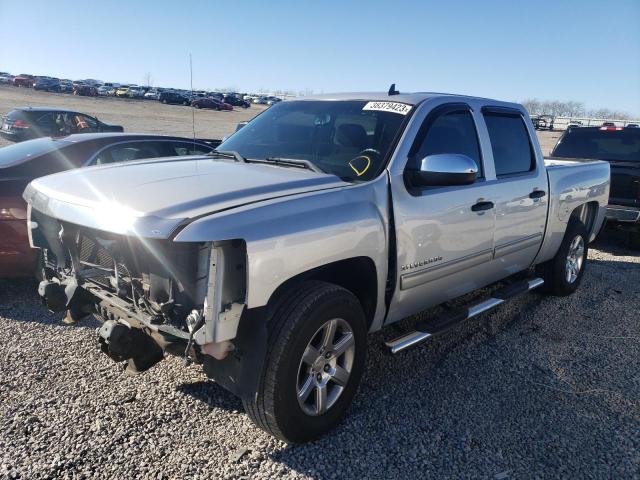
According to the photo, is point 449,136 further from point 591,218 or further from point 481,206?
point 591,218

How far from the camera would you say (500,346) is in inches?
174

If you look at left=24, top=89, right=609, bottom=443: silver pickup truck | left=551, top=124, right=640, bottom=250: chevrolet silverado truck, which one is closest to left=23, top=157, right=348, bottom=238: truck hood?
left=24, top=89, right=609, bottom=443: silver pickup truck

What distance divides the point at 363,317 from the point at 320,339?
1.02 ft

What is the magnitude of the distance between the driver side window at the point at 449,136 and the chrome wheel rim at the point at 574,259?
228 centimetres

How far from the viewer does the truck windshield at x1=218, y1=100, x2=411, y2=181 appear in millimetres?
3434

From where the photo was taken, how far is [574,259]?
19.2ft

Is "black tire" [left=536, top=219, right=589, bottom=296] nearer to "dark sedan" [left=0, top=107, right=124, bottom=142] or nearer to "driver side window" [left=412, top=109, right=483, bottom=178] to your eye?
"driver side window" [left=412, top=109, right=483, bottom=178]

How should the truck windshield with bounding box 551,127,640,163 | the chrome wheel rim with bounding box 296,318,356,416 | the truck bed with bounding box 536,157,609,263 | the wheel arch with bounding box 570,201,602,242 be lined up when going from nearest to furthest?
the chrome wheel rim with bounding box 296,318,356,416, the truck bed with bounding box 536,157,609,263, the wheel arch with bounding box 570,201,602,242, the truck windshield with bounding box 551,127,640,163

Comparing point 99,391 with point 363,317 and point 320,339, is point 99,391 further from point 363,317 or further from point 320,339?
point 363,317

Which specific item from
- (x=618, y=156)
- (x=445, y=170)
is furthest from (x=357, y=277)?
(x=618, y=156)

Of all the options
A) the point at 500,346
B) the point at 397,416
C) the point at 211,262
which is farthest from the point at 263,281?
the point at 500,346

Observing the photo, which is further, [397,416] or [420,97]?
[420,97]

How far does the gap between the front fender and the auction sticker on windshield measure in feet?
2.26

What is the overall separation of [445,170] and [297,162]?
955mm
